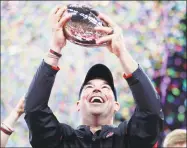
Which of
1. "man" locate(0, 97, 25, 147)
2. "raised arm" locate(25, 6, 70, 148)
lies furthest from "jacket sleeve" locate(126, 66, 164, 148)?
"man" locate(0, 97, 25, 147)

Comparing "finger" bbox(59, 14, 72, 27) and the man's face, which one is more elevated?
"finger" bbox(59, 14, 72, 27)

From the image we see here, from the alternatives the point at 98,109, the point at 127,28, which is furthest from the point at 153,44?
the point at 98,109

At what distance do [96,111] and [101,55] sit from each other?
20.5 ft

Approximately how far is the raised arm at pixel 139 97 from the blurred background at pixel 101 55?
5815 millimetres

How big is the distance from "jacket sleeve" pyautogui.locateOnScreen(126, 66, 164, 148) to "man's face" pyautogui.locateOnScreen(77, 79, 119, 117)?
0.67 feet

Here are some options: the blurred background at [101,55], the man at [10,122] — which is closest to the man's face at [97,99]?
the man at [10,122]

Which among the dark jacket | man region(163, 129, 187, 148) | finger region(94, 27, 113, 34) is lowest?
man region(163, 129, 187, 148)

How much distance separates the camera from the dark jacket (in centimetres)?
297

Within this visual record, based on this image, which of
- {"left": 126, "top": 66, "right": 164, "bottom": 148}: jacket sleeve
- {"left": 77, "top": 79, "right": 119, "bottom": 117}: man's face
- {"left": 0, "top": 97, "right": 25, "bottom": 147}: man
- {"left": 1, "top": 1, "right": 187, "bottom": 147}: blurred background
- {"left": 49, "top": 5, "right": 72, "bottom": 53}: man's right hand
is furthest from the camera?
{"left": 1, "top": 1, "right": 187, "bottom": 147}: blurred background

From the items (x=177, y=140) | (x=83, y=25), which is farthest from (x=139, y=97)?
(x=177, y=140)

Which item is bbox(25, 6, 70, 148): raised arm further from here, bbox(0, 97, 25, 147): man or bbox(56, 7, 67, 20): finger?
bbox(0, 97, 25, 147): man

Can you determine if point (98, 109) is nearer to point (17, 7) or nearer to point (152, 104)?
point (152, 104)

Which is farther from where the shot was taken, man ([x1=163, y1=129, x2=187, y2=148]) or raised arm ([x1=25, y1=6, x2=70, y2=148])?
man ([x1=163, y1=129, x2=187, y2=148])

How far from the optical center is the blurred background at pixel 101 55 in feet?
29.7
